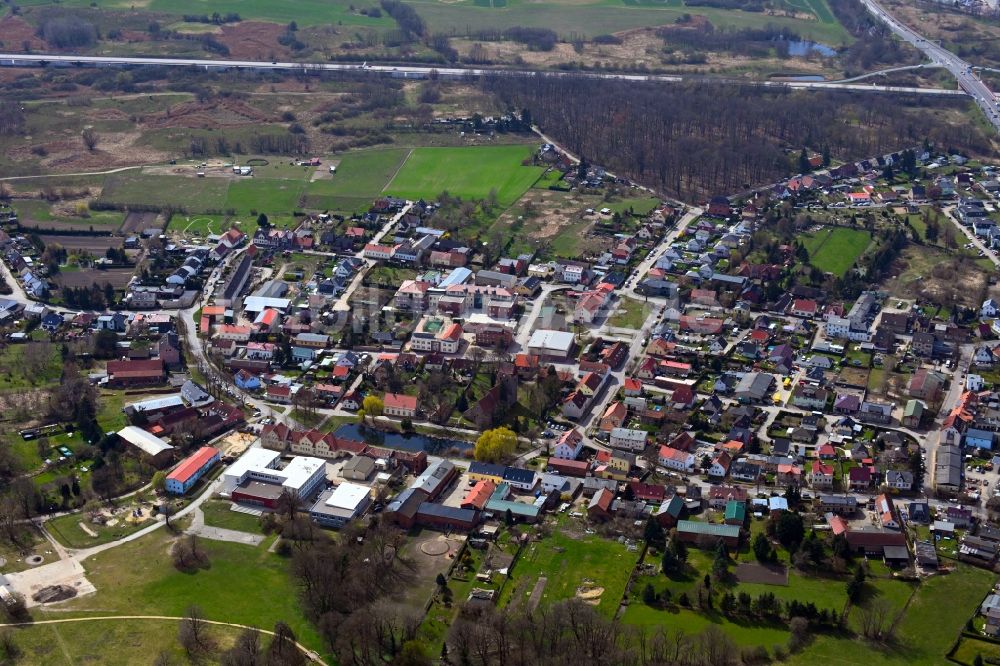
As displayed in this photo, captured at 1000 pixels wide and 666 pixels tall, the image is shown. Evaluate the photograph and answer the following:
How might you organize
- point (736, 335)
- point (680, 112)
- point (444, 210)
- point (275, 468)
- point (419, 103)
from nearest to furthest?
point (275, 468)
point (736, 335)
point (444, 210)
point (680, 112)
point (419, 103)

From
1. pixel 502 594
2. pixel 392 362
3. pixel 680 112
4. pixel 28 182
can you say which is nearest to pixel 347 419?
pixel 392 362

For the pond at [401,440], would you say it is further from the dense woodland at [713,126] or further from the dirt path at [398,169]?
the dense woodland at [713,126]

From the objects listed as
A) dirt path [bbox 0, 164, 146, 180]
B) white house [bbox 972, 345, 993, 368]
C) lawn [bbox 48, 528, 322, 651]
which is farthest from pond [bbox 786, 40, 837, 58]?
lawn [bbox 48, 528, 322, 651]

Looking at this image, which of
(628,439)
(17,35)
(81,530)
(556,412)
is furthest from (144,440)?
(17,35)

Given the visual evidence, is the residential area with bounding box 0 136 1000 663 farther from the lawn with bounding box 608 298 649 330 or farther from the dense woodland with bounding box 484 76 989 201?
the dense woodland with bounding box 484 76 989 201

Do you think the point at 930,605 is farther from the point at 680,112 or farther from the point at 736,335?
the point at 680,112
